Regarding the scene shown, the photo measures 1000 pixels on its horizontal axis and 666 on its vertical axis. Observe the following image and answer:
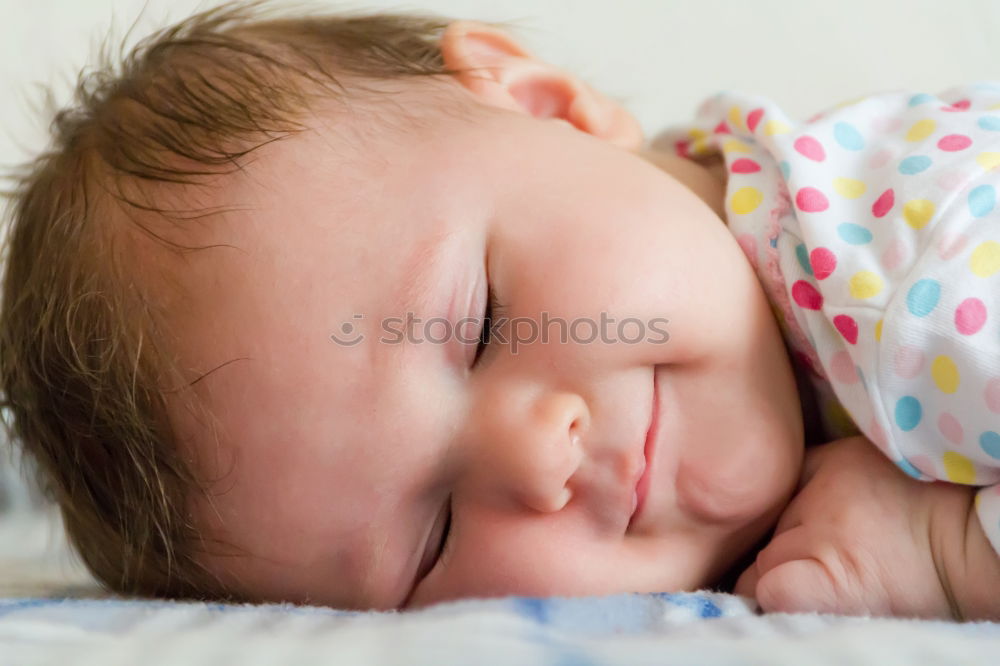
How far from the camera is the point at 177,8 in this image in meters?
1.56

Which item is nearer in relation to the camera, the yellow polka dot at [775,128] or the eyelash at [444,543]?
the eyelash at [444,543]

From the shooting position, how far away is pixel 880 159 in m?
0.86

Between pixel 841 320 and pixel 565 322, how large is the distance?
0.23 metres

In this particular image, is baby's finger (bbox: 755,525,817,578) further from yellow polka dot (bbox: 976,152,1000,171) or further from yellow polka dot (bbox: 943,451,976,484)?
yellow polka dot (bbox: 976,152,1000,171)

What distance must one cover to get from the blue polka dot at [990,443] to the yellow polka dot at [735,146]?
0.41 metres

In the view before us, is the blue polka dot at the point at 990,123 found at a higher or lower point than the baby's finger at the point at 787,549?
higher

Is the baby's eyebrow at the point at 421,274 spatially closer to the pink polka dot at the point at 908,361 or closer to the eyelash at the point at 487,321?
the eyelash at the point at 487,321

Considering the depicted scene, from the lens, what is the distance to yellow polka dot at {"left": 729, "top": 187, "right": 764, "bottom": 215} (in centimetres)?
89

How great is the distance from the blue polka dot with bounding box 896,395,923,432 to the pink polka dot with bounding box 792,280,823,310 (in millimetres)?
121

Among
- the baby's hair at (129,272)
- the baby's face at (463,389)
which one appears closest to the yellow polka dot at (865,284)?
the baby's face at (463,389)

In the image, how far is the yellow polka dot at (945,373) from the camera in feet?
2.27

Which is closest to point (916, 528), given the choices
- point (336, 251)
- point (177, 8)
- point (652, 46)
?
point (336, 251)

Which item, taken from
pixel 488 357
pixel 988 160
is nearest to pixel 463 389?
pixel 488 357

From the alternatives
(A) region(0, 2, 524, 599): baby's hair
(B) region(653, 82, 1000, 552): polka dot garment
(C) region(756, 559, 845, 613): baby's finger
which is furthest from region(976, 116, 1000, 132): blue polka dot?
(A) region(0, 2, 524, 599): baby's hair
